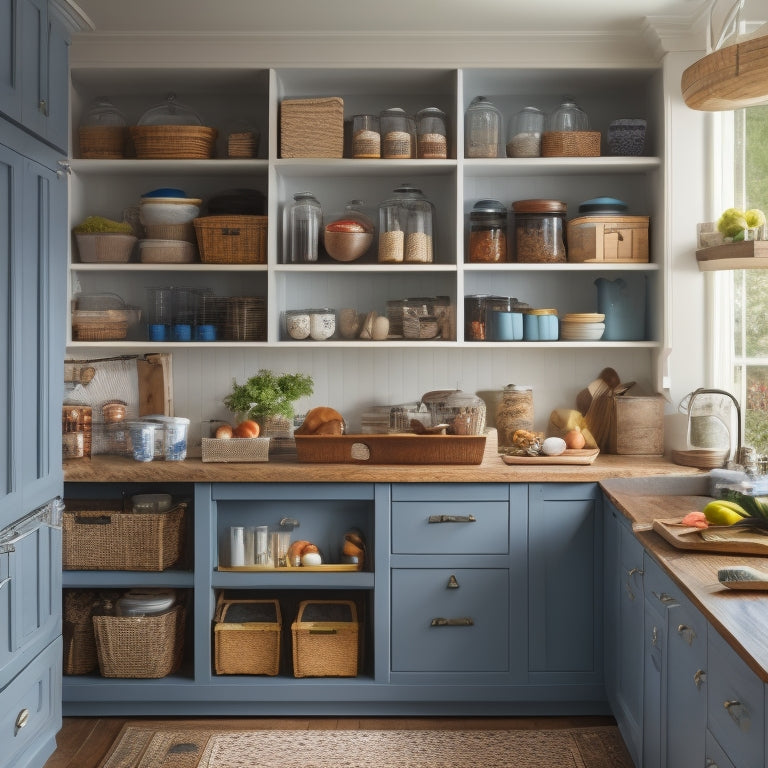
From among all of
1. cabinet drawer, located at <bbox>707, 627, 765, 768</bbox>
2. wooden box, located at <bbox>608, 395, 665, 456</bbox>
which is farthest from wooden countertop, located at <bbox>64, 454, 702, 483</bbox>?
cabinet drawer, located at <bbox>707, 627, 765, 768</bbox>

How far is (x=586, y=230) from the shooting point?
12.7ft

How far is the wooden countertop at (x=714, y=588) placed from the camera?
5.92 feet

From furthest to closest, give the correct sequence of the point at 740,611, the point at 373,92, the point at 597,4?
1. the point at 373,92
2. the point at 597,4
3. the point at 740,611

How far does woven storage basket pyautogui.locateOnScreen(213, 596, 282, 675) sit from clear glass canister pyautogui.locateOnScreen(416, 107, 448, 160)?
1972 millimetres

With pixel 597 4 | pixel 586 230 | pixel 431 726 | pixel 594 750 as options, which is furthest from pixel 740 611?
pixel 597 4

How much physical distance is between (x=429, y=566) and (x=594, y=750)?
858 mm

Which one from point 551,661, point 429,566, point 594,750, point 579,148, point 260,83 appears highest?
point 260,83

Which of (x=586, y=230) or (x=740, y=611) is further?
(x=586, y=230)

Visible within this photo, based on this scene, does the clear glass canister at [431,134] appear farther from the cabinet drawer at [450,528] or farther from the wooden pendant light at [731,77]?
the cabinet drawer at [450,528]

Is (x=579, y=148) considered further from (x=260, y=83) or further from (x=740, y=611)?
(x=740, y=611)

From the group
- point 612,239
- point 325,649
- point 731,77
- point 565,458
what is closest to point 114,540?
point 325,649

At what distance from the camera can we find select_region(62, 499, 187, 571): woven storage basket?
11.6 feet

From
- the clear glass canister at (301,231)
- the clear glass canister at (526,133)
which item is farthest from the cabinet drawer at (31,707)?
the clear glass canister at (526,133)

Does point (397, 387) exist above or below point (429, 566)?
above
